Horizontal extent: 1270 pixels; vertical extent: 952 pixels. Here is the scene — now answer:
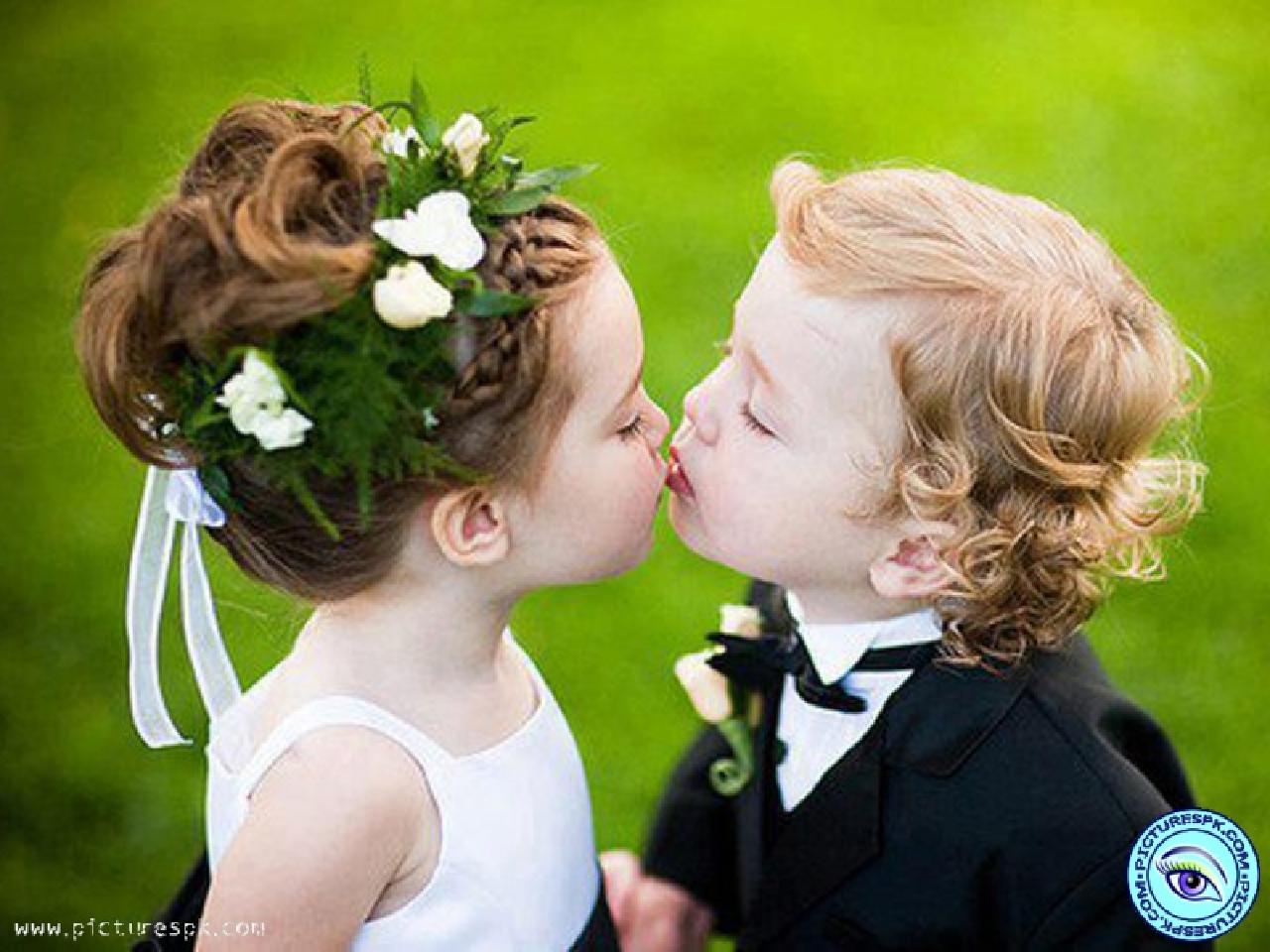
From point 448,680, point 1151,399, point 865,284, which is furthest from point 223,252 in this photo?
point 1151,399

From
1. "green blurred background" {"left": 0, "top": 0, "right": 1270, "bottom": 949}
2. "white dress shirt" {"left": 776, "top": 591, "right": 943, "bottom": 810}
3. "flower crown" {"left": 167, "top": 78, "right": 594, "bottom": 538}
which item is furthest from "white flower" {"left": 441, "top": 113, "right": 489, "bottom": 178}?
"green blurred background" {"left": 0, "top": 0, "right": 1270, "bottom": 949}

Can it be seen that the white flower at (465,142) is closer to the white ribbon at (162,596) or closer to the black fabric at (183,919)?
the white ribbon at (162,596)

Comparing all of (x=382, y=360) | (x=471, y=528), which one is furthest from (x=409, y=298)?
(x=471, y=528)

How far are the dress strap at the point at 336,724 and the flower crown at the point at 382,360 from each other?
1.08ft

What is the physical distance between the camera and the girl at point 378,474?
7.38 feet

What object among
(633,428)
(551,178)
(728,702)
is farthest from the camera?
(728,702)

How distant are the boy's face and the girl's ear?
1.51ft

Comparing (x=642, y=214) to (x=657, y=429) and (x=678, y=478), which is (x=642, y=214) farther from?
(x=657, y=429)

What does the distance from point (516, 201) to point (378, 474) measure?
→ 0.47 meters

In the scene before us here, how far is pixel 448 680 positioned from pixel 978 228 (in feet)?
3.87

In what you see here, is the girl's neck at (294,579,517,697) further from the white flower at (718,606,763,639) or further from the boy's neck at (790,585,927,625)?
the white flower at (718,606,763,639)

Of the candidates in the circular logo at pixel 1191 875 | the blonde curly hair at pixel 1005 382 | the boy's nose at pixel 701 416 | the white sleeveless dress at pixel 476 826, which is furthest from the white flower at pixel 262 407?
the circular logo at pixel 1191 875

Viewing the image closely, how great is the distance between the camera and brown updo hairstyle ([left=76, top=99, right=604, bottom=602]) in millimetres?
2227

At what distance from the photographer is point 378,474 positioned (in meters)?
2.38
